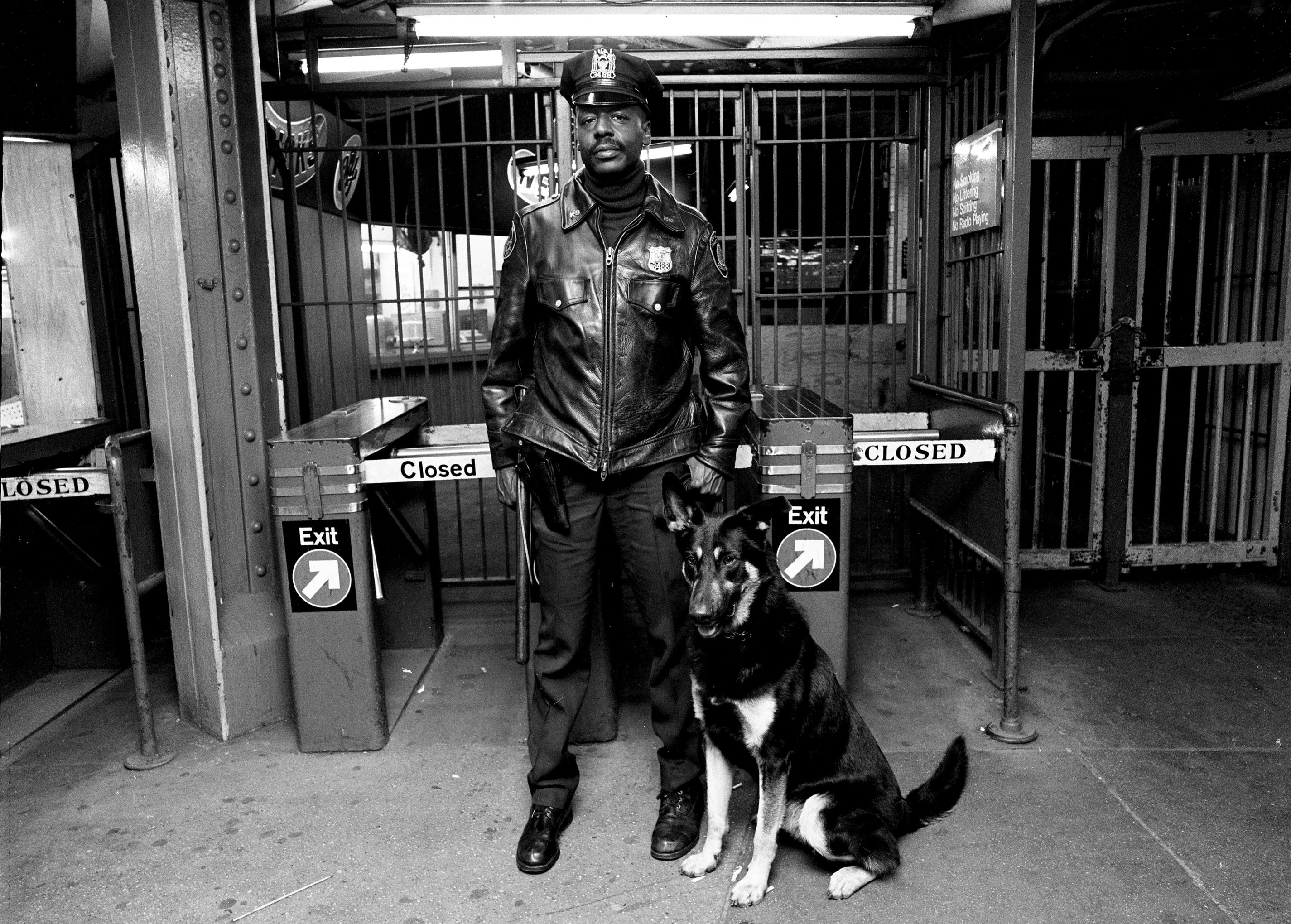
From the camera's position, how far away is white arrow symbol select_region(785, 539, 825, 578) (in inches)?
148

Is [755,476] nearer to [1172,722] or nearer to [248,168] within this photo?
[1172,722]

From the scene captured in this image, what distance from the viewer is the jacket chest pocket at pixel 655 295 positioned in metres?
3.14

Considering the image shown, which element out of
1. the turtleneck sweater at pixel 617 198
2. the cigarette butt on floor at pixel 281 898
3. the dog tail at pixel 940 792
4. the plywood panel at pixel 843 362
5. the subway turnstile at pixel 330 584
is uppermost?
the turtleneck sweater at pixel 617 198

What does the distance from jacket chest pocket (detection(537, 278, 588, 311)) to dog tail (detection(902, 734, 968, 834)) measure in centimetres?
189

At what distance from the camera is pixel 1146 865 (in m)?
3.00

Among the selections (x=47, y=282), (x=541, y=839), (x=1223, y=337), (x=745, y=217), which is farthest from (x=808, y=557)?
(x=47, y=282)

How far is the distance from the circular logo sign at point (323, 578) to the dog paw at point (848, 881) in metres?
2.06

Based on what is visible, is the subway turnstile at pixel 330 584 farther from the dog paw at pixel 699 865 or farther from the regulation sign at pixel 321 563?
the dog paw at pixel 699 865

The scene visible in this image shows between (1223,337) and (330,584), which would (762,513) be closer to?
(330,584)

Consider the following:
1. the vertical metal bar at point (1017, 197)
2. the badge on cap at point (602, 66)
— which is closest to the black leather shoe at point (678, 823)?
the vertical metal bar at point (1017, 197)

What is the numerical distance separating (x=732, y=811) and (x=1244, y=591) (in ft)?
12.5

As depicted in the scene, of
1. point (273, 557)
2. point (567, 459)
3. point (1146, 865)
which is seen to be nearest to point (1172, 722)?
point (1146, 865)

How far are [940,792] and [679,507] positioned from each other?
125 cm

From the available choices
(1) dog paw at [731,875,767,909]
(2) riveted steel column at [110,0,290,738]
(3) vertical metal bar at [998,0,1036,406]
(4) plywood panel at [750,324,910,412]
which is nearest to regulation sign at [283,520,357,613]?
(2) riveted steel column at [110,0,290,738]
